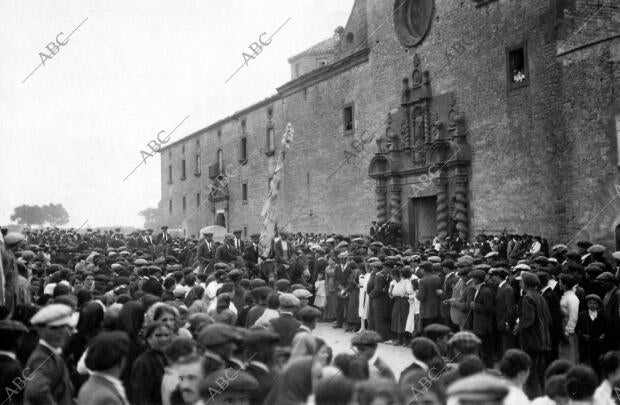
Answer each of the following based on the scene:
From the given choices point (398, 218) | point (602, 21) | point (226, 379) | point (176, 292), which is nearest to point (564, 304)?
point (176, 292)

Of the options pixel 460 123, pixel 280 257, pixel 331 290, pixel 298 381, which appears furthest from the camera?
pixel 460 123

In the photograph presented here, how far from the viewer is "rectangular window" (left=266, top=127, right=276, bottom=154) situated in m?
31.9

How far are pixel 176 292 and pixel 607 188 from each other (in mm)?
11377

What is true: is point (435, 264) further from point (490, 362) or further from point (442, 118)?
point (442, 118)

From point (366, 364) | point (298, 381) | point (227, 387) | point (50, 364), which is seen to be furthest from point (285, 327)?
point (50, 364)

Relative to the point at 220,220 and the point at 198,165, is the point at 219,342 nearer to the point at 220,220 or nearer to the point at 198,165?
the point at 220,220

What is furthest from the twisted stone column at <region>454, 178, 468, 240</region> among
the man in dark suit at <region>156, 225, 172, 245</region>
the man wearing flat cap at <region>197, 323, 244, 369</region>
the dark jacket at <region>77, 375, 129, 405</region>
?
the dark jacket at <region>77, 375, 129, 405</region>

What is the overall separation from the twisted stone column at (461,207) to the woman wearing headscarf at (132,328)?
47.7ft

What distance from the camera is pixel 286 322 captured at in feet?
19.6

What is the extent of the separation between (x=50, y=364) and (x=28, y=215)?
95.4m

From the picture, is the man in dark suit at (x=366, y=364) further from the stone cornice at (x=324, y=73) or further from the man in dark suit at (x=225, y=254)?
the stone cornice at (x=324, y=73)

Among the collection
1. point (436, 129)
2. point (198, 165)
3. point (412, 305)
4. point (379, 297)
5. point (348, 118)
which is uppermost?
point (198, 165)

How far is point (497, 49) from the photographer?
18.2 meters

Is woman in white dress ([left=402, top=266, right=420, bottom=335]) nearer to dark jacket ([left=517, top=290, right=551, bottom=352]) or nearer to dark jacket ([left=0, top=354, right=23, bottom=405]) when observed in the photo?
dark jacket ([left=517, top=290, right=551, bottom=352])
